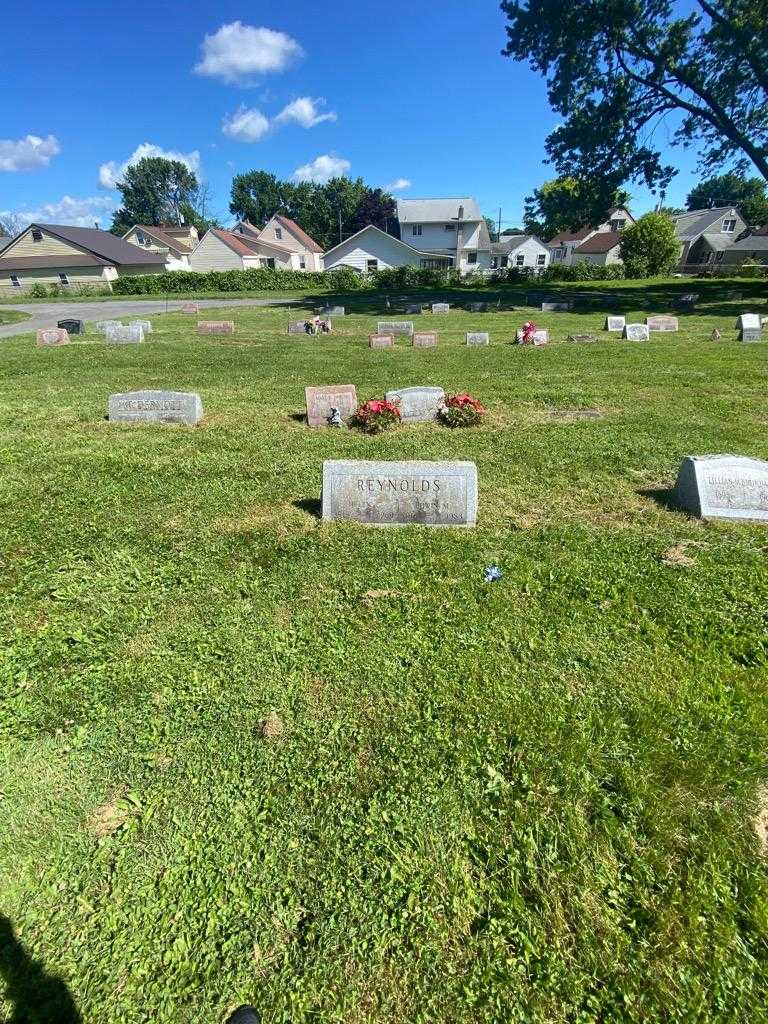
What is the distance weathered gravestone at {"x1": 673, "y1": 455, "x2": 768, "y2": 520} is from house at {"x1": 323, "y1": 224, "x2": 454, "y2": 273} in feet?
170

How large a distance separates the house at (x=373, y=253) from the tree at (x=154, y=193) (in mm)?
63509

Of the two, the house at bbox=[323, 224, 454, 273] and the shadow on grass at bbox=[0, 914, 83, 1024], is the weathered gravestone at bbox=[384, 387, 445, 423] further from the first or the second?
the house at bbox=[323, 224, 454, 273]

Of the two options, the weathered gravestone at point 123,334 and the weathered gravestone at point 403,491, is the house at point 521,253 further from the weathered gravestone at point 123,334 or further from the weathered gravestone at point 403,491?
the weathered gravestone at point 403,491

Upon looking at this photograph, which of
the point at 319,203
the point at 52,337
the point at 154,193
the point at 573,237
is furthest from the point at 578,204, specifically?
the point at 154,193

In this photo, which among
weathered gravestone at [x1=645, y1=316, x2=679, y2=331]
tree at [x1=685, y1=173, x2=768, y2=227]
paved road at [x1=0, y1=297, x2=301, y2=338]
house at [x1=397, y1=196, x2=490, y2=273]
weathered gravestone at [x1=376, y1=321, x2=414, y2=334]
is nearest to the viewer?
weathered gravestone at [x1=645, y1=316, x2=679, y2=331]

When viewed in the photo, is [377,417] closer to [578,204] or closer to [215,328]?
[215,328]

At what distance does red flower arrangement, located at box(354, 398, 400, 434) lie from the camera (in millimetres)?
9398

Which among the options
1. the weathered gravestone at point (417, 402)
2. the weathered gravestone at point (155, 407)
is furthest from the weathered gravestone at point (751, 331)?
the weathered gravestone at point (155, 407)

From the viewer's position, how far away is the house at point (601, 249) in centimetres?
6750

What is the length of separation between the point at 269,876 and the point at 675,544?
199 inches

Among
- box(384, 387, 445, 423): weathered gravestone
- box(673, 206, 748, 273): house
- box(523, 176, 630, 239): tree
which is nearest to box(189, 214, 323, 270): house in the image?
box(523, 176, 630, 239): tree

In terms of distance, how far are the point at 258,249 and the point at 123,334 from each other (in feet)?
153

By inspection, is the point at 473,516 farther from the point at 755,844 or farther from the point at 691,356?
the point at 691,356

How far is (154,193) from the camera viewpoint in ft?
332
